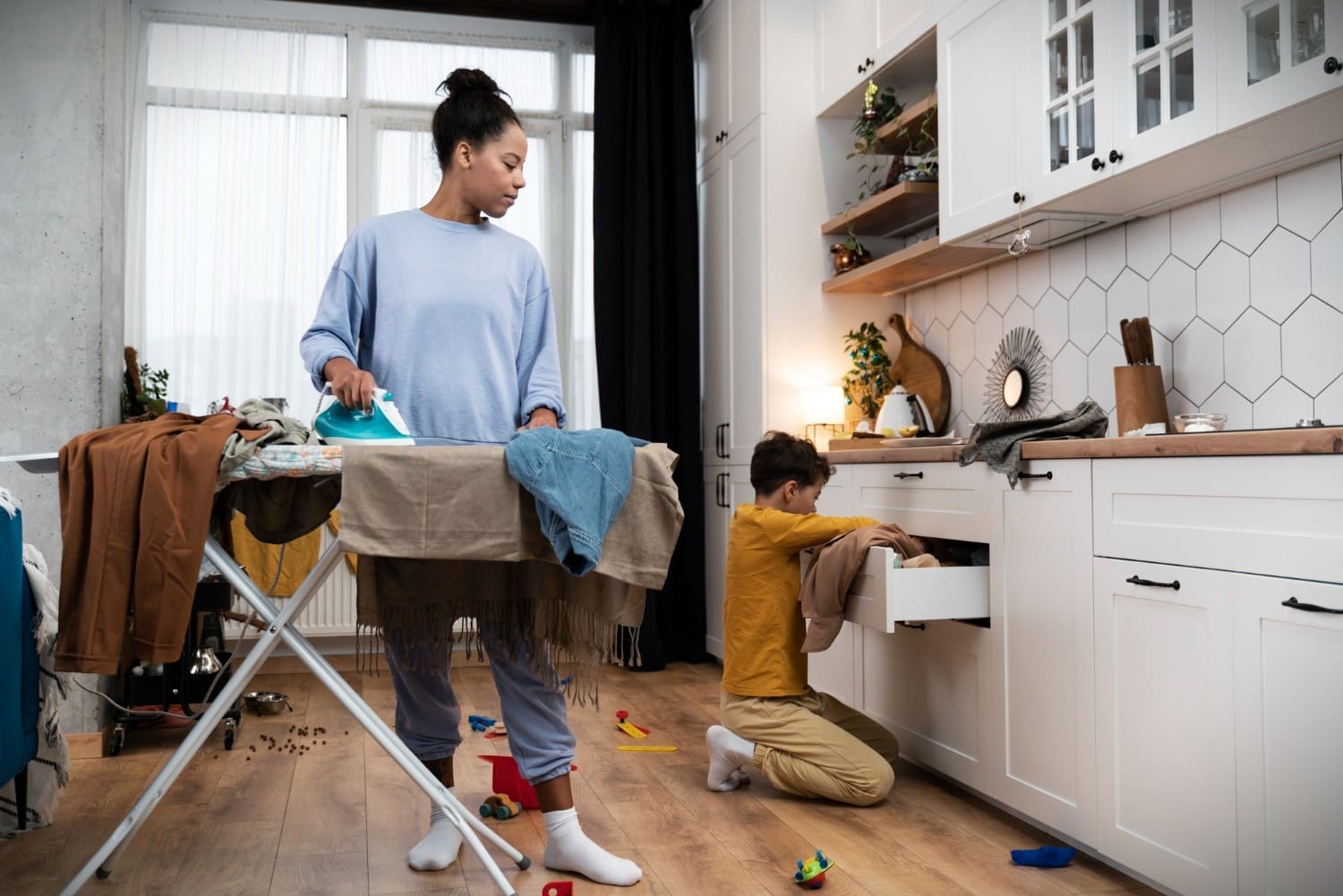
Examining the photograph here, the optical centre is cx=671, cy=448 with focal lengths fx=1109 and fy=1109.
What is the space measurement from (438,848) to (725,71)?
3.10 meters

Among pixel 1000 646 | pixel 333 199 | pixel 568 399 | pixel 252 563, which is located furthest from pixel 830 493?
pixel 333 199

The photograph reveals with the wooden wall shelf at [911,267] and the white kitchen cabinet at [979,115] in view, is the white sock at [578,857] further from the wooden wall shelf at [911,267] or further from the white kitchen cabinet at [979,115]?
the wooden wall shelf at [911,267]

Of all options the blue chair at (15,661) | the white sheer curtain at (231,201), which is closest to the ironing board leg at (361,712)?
the blue chair at (15,661)

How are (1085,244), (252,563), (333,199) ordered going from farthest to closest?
(333,199) < (252,563) < (1085,244)

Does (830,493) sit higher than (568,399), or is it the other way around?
(568,399)

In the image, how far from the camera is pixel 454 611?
1878 millimetres

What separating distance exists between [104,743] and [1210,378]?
2.83 meters

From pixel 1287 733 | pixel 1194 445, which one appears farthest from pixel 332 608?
pixel 1287 733

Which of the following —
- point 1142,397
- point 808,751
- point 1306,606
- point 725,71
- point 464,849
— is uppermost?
point 725,71

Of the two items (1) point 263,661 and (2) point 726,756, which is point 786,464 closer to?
(2) point 726,756

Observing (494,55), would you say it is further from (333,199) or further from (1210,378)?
(1210,378)

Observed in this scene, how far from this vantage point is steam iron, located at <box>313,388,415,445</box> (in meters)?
1.71

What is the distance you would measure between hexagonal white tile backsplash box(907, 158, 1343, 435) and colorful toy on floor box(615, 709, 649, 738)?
4.64ft

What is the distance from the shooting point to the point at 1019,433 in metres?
2.22
